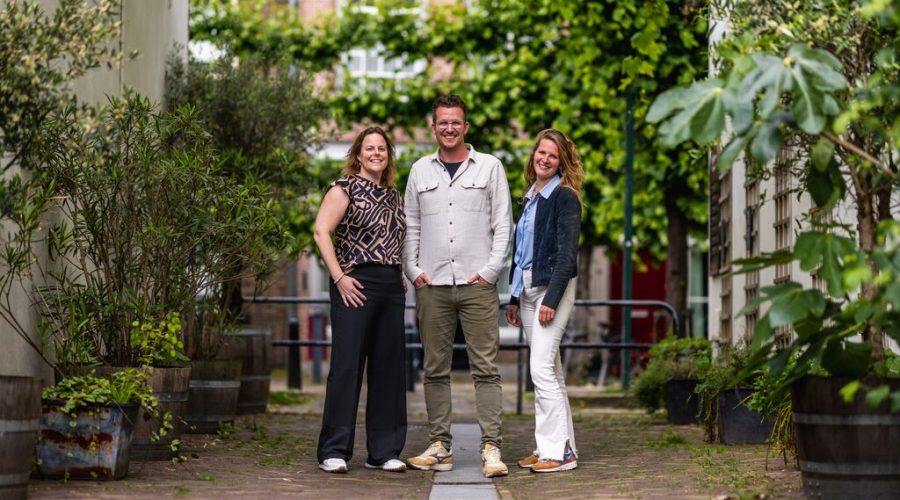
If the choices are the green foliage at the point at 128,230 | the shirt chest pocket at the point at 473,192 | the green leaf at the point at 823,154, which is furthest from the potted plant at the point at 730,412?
the green leaf at the point at 823,154

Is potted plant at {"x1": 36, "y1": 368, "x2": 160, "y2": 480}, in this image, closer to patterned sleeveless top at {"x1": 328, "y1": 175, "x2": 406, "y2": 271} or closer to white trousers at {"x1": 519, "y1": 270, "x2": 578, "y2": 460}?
patterned sleeveless top at {"x1": 328, "y1": 175, "x2": 406, "y2": 271}

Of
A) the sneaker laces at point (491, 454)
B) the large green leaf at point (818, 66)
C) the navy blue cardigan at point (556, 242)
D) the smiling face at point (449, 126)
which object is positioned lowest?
the sneaker laces at point (491, 454)

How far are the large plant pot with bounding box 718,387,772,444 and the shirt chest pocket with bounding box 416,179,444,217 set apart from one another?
2.63 metres

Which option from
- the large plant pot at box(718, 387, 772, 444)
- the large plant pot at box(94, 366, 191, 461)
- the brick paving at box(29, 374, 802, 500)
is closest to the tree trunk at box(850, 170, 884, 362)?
the brick paving at box(29, 374, 802, 500)

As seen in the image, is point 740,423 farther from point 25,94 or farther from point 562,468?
point 25,94

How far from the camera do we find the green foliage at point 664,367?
11.2 m

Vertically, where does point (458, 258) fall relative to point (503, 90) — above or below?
below

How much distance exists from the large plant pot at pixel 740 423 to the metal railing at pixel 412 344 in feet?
4.71

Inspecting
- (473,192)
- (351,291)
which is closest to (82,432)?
(351,291)

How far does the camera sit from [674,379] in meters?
11.1

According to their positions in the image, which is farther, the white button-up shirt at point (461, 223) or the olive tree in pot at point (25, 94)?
the white button-up shirt at point (461, 223)

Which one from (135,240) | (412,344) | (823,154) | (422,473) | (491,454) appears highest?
(823,154)

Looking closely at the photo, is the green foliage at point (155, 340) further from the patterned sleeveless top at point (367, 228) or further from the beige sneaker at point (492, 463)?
the beige sneaker at point (492, 463)

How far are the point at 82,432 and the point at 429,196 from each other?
7.24ft
